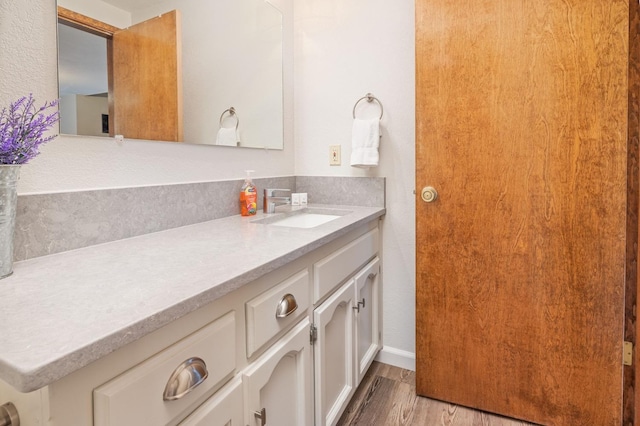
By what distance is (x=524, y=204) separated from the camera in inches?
54.1

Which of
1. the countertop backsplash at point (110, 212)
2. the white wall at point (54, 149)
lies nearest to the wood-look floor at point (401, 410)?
the countertop backsplash at point (110, 212)

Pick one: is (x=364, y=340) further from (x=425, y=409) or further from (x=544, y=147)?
(x=544, y=147)

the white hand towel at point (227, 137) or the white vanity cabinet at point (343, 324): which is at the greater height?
the white hand towel at point (227, 137)

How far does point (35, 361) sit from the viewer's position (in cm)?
40

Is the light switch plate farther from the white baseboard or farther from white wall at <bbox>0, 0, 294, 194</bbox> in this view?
the white baseboard

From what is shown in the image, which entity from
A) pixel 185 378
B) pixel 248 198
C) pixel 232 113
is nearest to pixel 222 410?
pixel 185 378

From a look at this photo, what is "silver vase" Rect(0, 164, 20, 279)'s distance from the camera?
0.69 m

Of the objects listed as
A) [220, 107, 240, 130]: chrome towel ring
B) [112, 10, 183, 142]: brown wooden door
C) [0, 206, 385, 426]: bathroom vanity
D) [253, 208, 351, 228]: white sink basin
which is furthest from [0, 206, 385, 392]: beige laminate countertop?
[220, 107, 240, 130]: chrome towel ring

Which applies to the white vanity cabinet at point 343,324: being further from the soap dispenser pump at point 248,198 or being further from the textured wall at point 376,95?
the soap dispenser pump at point 248,198

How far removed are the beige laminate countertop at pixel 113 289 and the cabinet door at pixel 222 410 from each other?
0.69 feet

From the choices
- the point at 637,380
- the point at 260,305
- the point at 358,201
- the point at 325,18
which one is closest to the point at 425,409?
the point at 637,380

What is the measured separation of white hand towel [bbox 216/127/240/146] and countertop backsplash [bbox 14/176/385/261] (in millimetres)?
165

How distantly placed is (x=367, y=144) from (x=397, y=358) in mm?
1084

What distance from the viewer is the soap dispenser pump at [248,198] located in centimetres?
154
